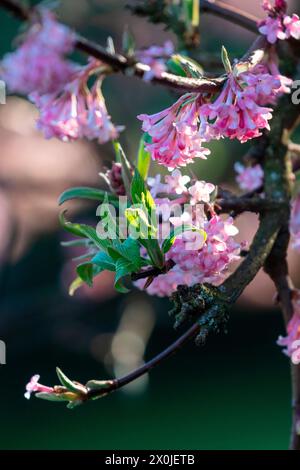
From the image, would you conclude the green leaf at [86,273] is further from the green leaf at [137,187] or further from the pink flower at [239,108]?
the pink flower at [239,108]

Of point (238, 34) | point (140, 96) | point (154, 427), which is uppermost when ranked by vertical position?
point (238, 34)

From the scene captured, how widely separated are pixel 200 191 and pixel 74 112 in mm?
194

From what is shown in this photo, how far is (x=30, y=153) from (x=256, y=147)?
65.2 inches

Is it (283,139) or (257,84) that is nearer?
(257,84)

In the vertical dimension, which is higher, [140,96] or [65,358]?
[140,96]

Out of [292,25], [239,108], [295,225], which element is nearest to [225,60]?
[239,108]

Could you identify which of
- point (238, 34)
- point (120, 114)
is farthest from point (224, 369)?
point (238, 34)

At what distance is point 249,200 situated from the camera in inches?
33.9

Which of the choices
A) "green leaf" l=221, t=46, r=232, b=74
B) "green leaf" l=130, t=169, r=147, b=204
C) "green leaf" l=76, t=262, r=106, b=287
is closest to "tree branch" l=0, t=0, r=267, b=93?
"green leaf" l=221, t=46, r=232, b=74

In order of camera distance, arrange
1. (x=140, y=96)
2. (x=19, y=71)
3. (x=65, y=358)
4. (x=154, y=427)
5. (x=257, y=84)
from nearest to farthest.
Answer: (x=257, y=84) < (x=19, y=71) < (x=154, y=427) < (x=65, y=358) < (x=140, y=96)

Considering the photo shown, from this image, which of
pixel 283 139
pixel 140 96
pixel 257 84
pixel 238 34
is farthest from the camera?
pixel 238 34

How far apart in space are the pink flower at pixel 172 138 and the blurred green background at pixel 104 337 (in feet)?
4.67

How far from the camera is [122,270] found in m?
0.68

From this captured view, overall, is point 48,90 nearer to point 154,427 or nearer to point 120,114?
point 154,427
